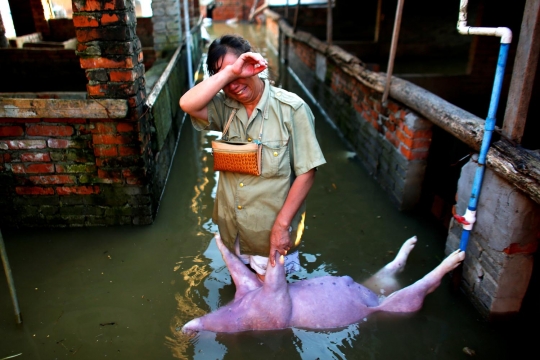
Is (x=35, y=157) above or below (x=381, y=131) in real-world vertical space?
above

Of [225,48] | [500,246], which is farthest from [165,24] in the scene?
[500,246]

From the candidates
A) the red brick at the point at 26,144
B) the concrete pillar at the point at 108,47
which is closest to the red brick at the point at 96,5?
the concrete pillar at the point at 108,47

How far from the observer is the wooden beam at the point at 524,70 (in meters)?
2.41

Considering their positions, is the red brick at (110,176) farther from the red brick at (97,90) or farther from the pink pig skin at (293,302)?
the pink pig skin at (293,302)

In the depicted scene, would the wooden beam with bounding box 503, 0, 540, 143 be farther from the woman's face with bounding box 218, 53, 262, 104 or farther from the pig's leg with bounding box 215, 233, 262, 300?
the pig's leg with bounding box 215, 233, 262, 300

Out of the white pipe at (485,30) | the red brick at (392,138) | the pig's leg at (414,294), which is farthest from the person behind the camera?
the red brick at (392,138)

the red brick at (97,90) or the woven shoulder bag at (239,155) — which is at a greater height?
the red brick at (97,90)

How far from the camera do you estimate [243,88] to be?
2.16 meters

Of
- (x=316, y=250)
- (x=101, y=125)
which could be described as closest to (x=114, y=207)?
(x=101, y=125)

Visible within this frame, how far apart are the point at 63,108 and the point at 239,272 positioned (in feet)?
6.48

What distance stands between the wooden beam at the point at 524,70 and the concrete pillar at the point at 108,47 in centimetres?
279

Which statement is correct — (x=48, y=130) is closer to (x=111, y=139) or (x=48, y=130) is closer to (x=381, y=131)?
(x=111, y=139)

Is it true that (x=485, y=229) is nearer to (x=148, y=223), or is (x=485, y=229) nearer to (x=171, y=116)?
(x=148, y=223)

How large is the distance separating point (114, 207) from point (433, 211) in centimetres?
306
